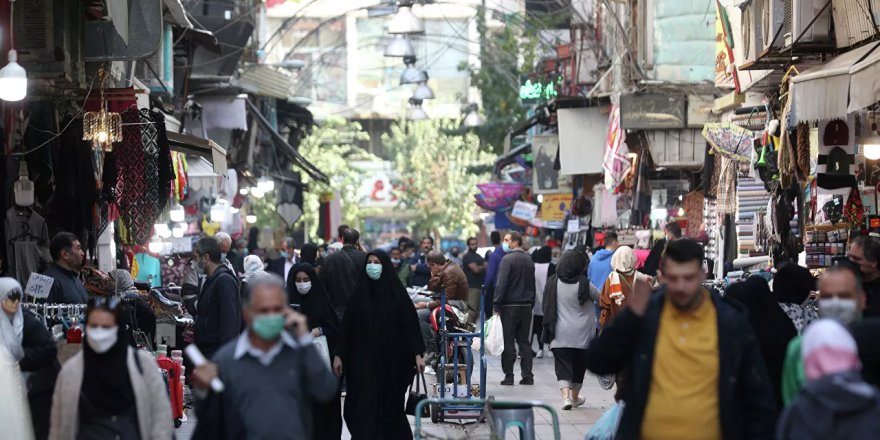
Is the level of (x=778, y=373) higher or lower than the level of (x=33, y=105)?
lower

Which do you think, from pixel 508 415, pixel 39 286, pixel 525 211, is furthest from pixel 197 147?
pixel 525 211

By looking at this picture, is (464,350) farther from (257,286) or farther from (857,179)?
(257,286)

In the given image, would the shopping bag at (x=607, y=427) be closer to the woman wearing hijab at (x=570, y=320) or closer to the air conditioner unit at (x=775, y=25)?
the air conditioner unit at (x=775, y=25)

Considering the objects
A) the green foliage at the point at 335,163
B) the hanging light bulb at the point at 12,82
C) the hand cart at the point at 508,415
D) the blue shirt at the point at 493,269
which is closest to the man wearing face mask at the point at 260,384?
the hand cart at the point at 508,415

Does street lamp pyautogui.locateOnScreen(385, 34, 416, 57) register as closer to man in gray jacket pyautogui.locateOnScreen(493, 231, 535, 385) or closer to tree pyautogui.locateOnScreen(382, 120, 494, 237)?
man in gray jacket pyautogui.locateOnScreen(493, 231, 535, 385)

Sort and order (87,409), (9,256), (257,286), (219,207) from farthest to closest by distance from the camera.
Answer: (219,207)
(9,256)
(87,409)
(257,286)

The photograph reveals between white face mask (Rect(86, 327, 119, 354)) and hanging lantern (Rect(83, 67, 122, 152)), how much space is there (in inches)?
283

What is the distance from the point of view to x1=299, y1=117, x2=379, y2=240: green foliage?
56.2m

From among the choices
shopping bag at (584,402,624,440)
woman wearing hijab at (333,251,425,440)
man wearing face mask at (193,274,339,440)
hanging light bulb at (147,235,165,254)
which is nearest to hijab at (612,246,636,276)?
woman wearing hijab at (333,251,425,440)

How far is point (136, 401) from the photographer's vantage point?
7246 millimetres

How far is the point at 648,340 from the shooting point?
6746mm

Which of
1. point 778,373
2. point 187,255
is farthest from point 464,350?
point 187,255

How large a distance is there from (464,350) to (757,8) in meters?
4.60

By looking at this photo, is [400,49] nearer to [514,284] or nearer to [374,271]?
[514,284]
